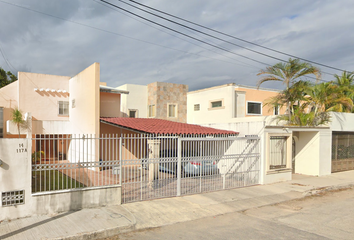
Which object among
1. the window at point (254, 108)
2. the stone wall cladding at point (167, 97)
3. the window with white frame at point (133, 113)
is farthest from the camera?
the window with white frame at point (133, 113)

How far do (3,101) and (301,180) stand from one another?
19.4 metres

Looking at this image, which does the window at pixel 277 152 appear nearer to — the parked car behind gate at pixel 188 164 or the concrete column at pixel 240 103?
the parked car behind gate at pixel 188 164

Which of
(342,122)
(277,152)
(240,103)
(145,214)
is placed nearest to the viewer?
(145,214)

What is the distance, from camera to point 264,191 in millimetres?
10453

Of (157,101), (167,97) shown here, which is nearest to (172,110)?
(167,97)

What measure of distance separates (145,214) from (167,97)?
54.9ft

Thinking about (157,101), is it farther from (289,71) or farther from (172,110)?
(289,71)

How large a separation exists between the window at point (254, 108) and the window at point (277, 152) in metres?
10.8

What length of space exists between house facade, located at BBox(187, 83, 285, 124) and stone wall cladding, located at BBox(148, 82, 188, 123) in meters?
1.37

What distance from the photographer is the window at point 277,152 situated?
12.3 m

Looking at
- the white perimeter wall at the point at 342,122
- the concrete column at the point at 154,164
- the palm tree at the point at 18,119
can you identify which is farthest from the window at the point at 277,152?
the palm tree at the point at 18,119

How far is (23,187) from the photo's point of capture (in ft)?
21.4

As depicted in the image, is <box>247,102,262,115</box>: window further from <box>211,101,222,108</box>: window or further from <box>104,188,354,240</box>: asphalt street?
<box>104,188,354,240</box>: asphalt street

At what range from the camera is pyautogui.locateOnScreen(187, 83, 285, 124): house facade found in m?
21.9
